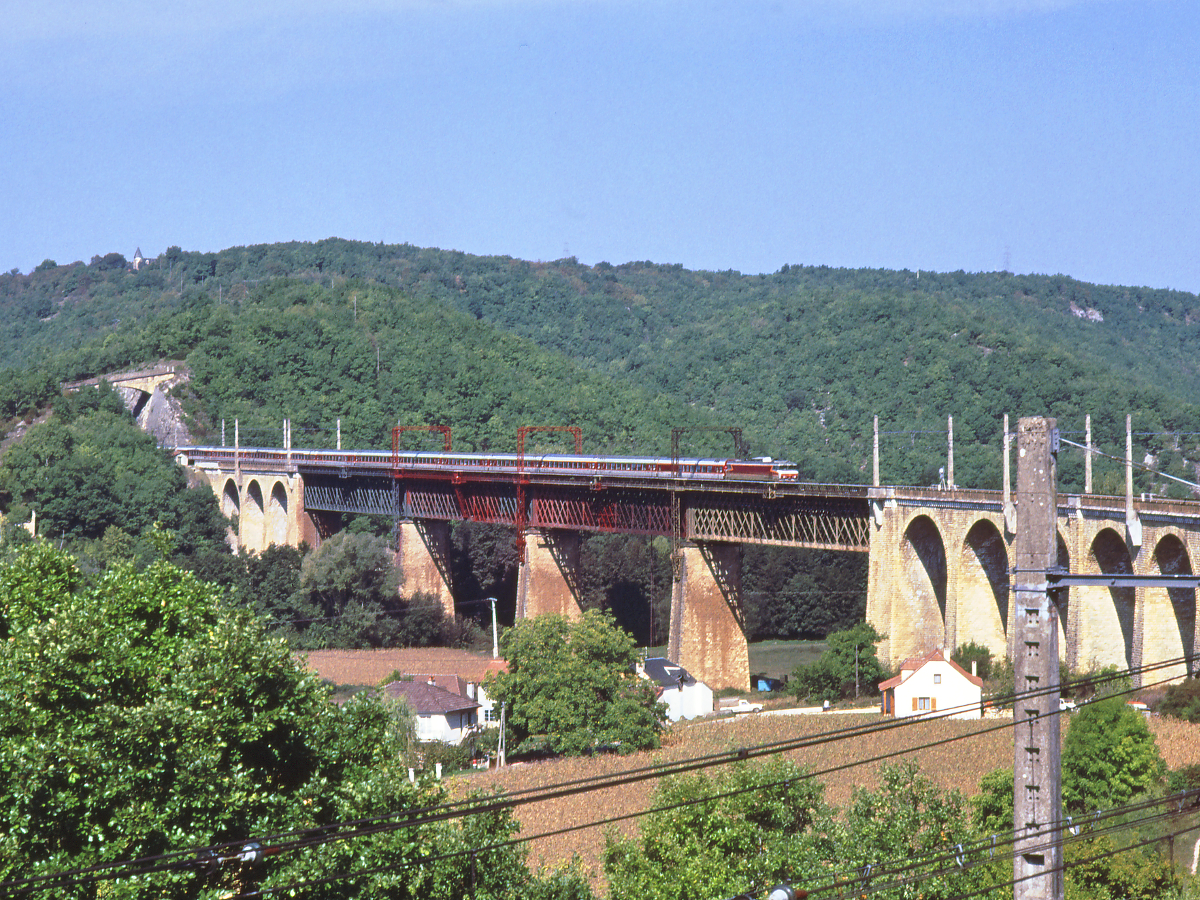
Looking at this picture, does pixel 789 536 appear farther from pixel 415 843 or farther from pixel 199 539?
pixel 199 539

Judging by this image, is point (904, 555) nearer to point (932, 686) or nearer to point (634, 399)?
point (932, 686)

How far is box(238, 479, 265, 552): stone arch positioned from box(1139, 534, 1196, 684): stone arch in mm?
63854

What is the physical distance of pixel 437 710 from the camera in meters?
49.0

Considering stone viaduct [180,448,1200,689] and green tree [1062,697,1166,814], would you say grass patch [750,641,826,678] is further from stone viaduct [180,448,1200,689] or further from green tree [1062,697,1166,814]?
green tree [1062,697,1166,814]

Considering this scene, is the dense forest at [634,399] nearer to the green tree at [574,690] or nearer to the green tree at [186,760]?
the green tree at [574,690]

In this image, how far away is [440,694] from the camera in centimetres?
5044

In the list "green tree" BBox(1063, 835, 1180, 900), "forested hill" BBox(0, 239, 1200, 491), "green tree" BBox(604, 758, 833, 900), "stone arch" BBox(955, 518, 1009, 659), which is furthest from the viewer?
"forested hill" BBox(0, 239, 1200, 491)

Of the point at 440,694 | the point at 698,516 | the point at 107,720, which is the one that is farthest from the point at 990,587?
the point at 107,720

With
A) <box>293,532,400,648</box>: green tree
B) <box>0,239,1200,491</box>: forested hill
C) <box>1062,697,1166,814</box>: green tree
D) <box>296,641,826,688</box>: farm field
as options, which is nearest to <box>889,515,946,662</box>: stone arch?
<box>296,641,826,688</box>: farm field

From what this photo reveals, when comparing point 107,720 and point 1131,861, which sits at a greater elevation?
point 107,720

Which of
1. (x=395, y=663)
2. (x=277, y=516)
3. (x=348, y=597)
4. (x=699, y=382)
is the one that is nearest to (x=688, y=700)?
(x=395, y=663)

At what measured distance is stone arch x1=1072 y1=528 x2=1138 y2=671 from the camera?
46.6 meters

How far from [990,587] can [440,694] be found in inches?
873

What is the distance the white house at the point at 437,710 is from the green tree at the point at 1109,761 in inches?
955
